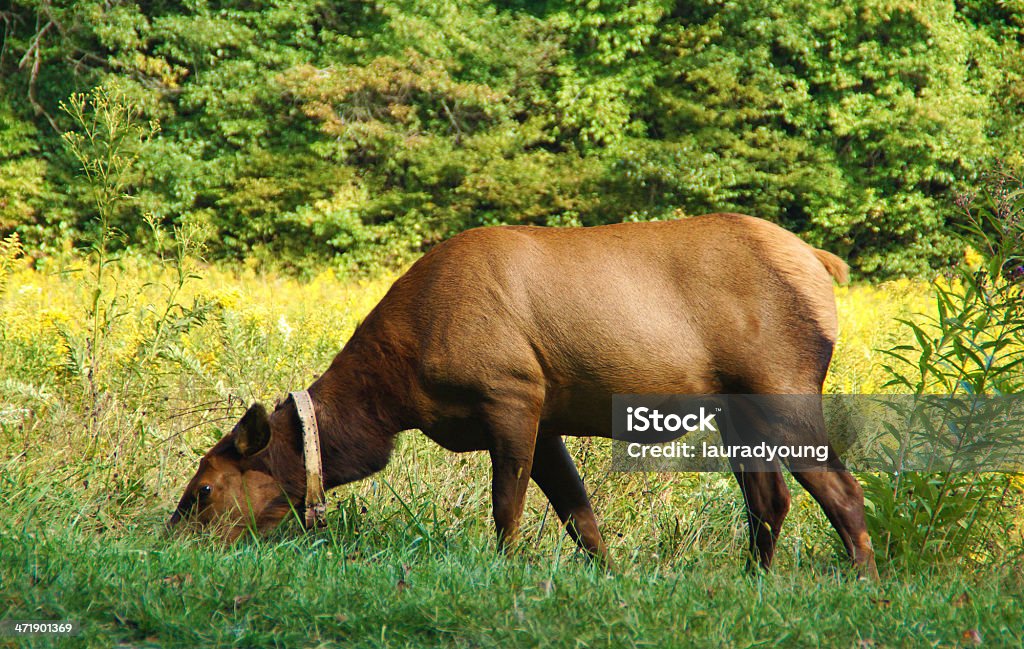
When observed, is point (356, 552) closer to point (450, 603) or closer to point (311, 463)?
point (311, 463)

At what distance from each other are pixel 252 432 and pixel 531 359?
1.22 m

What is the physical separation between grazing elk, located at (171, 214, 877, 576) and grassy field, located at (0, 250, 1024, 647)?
324 mm

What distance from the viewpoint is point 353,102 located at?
60.8 ft

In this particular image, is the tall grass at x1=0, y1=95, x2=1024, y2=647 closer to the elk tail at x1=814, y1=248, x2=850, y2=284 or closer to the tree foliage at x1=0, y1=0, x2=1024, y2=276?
the elk tail at x1=814, y1=248, x2=850, y2=284

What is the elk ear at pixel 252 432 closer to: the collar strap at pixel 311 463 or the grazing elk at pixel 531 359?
the grazing elk at pixel 531 359

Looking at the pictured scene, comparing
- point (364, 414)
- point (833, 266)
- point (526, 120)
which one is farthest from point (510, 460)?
point (526, 120)

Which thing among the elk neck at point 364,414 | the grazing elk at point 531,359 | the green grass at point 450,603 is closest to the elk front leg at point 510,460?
the grazing elk at point 531,359

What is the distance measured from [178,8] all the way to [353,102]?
13.3ft

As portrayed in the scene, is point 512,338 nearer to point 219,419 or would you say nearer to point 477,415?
point 477,415

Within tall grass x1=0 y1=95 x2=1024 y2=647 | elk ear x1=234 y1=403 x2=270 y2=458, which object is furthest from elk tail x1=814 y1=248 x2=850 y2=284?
elk ear x1=234 y1=403 x2=270 y2=458

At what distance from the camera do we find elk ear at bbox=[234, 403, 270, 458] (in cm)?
414

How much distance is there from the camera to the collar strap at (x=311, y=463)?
4.24 meters

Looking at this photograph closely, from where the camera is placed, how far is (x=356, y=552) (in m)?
4.31

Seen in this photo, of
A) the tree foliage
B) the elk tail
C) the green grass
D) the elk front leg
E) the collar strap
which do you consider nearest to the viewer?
the green grass
